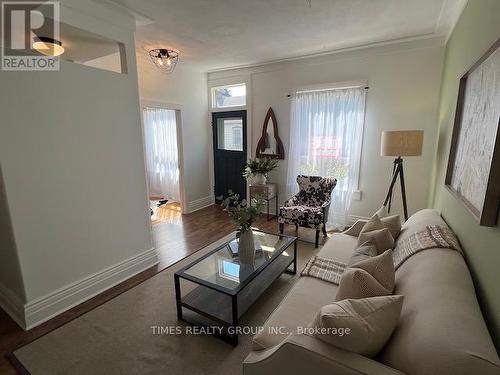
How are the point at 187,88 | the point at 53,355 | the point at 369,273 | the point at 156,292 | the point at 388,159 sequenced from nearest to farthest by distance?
the point at 369,273 → the point at 53,355 → the point at 156,292 → the point at 388,159 → the point at 187,88

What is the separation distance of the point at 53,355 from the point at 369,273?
7.19 feet

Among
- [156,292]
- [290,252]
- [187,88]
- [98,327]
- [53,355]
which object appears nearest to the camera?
[53,355]

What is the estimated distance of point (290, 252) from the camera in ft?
10.1

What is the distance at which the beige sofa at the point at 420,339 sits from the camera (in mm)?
834

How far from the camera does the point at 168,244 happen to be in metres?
3.54

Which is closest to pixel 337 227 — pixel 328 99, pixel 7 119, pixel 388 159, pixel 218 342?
pixel 388 159

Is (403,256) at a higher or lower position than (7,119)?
lower

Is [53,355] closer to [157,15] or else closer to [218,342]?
[218,342]

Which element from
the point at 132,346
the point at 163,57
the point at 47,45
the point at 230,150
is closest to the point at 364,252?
the point at 132,346

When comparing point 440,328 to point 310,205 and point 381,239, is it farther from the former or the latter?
point 310,205

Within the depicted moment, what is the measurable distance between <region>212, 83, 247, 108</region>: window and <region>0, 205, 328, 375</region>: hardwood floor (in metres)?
2.09

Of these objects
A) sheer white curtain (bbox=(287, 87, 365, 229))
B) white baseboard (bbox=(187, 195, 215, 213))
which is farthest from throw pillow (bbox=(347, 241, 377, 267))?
white baseboard (bbox=(187, 195, 215, 213))

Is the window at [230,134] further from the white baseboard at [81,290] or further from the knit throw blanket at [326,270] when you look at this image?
the knit throw blanket at [326,270]

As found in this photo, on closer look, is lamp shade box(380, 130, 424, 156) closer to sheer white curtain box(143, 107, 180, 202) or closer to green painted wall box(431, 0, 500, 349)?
green painted wall box(431, 0, 500, 349)
